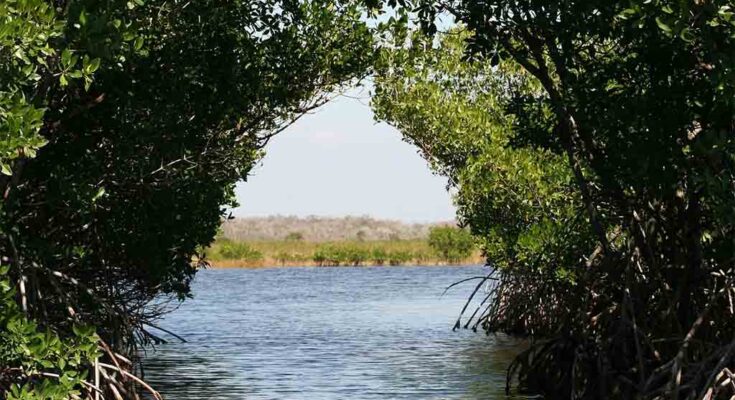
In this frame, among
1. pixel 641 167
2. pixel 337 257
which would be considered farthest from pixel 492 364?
pixel 337 257

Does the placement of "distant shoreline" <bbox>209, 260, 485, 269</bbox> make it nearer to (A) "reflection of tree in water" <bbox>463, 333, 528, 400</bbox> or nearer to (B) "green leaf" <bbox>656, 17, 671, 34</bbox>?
(A) "reflection of tree in water" <bbox>463, 333, 528, 400</bbox>

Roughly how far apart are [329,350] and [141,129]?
1356 cm

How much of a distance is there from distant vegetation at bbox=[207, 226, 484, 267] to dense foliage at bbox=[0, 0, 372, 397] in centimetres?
5022

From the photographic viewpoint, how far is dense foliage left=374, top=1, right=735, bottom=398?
11828mm

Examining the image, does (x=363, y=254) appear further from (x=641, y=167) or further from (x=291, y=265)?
(x=641, y=167)

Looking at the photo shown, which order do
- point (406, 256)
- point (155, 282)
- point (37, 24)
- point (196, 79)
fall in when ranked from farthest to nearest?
point (406, 256)
point (155, 282)
point (196, 79)
point (37, 24)

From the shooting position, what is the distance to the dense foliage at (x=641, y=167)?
11.8 m

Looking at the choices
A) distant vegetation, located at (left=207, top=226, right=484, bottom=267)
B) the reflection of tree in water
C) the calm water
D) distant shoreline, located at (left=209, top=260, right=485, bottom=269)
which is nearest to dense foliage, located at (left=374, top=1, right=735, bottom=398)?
the reflection of tree in water

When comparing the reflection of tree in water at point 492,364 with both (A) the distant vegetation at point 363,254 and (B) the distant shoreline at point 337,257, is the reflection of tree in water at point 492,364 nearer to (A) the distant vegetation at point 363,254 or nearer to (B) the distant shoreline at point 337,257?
(A) the distant vegetation at point 363,254

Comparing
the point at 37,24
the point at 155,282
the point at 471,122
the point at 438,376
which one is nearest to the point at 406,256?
the point at 471,122

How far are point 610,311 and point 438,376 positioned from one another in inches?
197

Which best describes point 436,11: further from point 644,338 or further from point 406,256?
point 406,256

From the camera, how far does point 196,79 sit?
1456 centimetres

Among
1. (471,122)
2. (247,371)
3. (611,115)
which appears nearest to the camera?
(611,115)
